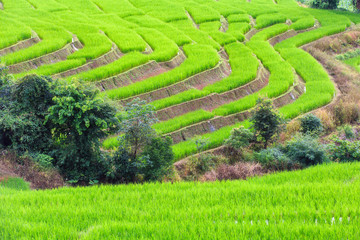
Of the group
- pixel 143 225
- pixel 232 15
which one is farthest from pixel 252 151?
pixel 232 15

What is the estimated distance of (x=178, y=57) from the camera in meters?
19.2

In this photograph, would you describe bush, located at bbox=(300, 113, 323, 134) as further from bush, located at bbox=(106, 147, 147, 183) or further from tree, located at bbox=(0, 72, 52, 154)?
tree, located at bbox=(0, 72, 52, 154)

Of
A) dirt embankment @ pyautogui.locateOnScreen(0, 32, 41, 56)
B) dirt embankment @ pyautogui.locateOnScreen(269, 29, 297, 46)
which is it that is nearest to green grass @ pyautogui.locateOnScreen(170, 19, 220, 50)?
dirt embankment @ pyautogui.locateOnScreen(269, 29, 297, 46)

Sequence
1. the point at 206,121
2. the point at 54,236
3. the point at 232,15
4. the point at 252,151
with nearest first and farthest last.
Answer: the point at 54,236 < the point at 252,151 < the point at 206,121 < the point at 232,15

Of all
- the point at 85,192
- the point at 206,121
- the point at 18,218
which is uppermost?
the point at 18,218

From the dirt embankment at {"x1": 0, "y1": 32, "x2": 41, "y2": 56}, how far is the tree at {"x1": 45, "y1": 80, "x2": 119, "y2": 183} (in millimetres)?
8448

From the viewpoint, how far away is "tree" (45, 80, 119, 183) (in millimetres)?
9758

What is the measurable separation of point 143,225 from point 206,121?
849cm

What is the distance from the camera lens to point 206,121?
14102mm

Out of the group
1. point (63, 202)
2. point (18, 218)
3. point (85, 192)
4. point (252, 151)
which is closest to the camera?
point (18, 218)

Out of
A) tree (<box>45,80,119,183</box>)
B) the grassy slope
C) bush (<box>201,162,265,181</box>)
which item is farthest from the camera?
bush (<box>201,162,265,181</box>)

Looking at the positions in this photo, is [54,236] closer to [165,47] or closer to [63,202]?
[63,202]

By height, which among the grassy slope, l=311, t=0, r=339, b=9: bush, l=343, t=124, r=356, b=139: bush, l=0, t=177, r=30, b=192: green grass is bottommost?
l=0, t=177, r=30, b=192: green grass

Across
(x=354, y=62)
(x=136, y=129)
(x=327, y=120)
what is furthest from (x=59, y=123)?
(x=354, y=62)
